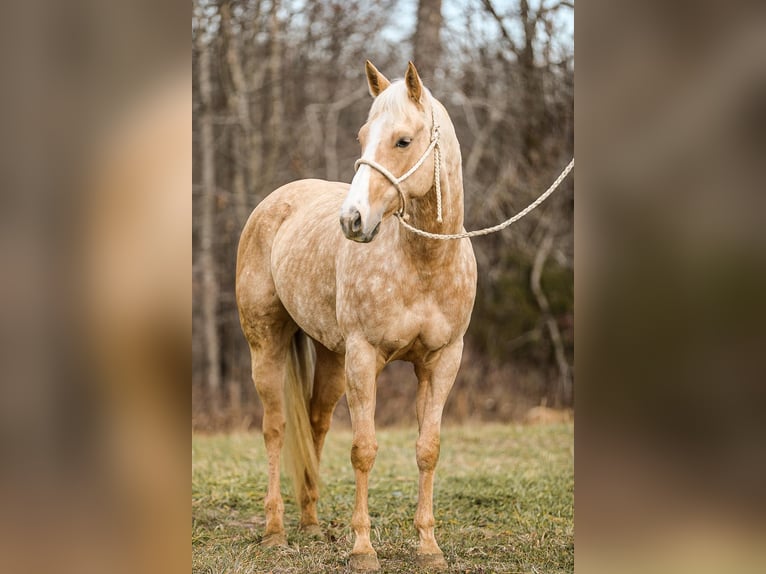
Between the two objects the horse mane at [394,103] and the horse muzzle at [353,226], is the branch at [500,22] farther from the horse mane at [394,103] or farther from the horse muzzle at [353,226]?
the horse muzzle at [353,226]

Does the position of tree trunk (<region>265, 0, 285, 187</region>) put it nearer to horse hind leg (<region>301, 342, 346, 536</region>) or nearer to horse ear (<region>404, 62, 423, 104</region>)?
horse hind leg (<region>301, 342, 346, 536</region>)

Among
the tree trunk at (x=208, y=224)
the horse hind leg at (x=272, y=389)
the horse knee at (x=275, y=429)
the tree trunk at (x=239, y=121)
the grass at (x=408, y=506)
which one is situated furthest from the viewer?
the tree trunk at (x=239, y=121)

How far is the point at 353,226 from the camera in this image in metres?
3.17

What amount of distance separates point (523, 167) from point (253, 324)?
6.21 m

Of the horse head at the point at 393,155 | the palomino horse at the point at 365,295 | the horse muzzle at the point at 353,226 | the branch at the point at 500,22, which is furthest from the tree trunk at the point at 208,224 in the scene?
the horse muzzle at the point at 353,226

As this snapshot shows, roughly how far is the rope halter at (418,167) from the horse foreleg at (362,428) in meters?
0.68

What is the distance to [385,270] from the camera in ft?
12.1

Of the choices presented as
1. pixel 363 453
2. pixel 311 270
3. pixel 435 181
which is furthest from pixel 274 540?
pixel 435 181

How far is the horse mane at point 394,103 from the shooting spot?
3.40m

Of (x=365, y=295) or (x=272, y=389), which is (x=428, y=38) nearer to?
(x=272, y=389)

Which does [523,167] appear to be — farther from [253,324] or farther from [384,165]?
[384,165]

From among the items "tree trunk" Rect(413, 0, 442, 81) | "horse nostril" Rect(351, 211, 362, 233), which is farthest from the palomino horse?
"tree trunk" Rect(413, 0, 442, 81)

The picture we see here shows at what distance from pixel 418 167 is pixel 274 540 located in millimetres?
2128

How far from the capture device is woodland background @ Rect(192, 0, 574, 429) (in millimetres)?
9914
